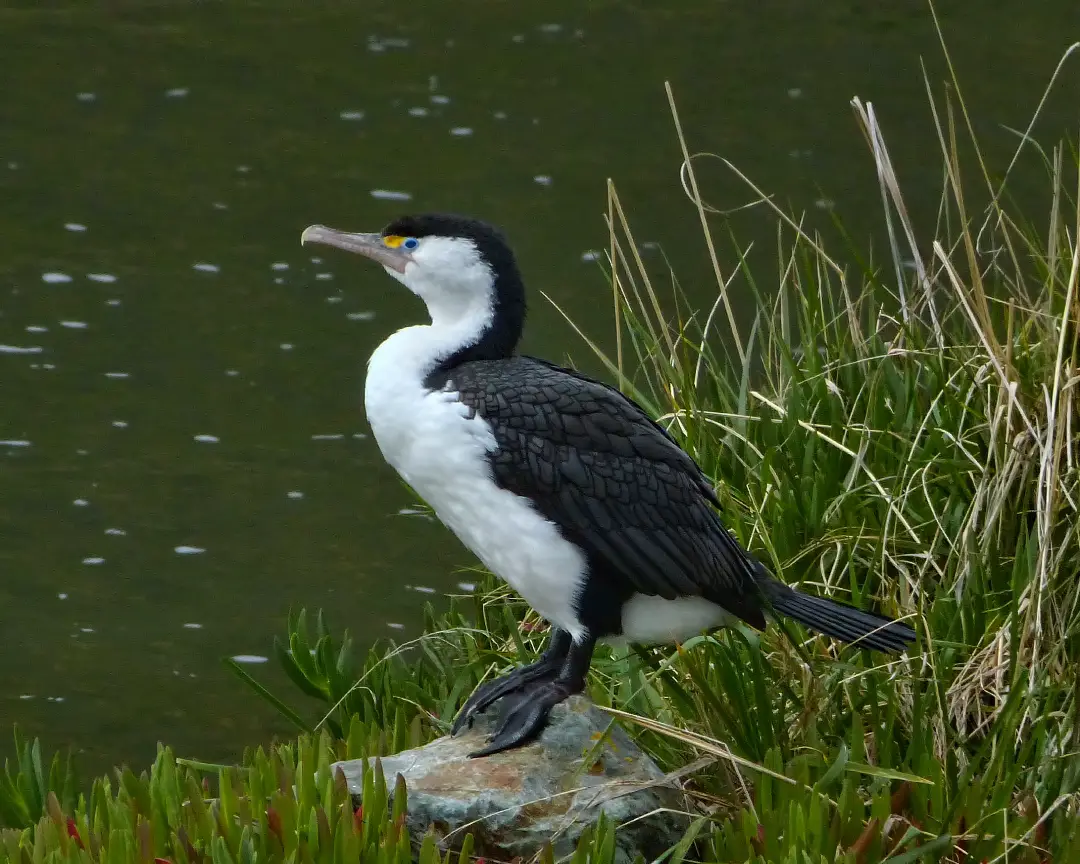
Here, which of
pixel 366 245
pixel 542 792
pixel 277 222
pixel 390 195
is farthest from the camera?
pixel 390 195

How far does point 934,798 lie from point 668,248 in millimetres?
5896

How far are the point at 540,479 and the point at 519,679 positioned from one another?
0.52 metres

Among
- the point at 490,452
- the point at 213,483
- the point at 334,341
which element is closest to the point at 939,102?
the point at 334,341

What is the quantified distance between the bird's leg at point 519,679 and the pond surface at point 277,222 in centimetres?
167

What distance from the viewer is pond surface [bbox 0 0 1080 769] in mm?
6234

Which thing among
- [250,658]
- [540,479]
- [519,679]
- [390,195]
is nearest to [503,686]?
[519,679]

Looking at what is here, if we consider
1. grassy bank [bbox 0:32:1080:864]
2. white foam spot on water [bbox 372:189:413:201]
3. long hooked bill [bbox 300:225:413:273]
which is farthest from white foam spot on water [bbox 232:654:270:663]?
white foam spot on water [bbox 372:189:413:201]

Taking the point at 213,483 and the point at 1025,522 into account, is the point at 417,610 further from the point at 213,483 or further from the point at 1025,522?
the point at 1025,522

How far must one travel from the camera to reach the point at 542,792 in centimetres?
368

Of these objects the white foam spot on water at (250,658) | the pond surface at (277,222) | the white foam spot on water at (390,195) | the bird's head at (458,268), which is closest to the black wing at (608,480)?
the bird's head at (458,268)

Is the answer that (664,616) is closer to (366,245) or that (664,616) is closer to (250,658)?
(366,245)

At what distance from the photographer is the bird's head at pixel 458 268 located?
→ 12.4 feet

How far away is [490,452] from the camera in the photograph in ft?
12.0

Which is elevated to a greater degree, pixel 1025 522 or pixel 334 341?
pixel 1025 522
